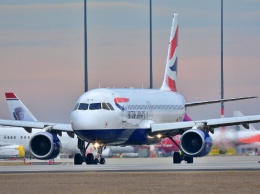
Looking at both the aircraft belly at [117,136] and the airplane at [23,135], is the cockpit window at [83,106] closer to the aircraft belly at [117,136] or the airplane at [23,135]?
the aircraft belly at [117,136]

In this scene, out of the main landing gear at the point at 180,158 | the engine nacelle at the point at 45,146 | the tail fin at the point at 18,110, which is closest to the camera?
the engine nacelle at the point at 45,146

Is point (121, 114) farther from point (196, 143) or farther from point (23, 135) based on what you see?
point (23, 135)

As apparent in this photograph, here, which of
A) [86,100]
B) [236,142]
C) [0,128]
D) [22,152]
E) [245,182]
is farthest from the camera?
[0,128]

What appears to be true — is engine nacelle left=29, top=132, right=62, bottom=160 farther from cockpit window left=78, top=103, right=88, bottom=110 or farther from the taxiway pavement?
cockpit window left=78, top=103, right=88, bottom=110

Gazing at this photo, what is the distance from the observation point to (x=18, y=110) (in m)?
126

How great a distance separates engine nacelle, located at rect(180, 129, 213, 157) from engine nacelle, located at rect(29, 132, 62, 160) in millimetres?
8439

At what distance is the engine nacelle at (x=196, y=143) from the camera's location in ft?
220

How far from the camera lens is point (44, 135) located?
70.6 meters

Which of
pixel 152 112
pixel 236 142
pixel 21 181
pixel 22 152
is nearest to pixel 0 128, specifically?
pixel 22 152

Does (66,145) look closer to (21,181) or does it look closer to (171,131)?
(171,131)

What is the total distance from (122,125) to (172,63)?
50.9 ft

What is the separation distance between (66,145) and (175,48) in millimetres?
32760

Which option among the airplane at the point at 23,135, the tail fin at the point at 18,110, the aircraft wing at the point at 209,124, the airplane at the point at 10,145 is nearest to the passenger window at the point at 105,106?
the aircraft wing at the point at 209,124

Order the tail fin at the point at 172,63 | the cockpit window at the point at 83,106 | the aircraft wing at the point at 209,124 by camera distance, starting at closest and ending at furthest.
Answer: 1. the cockpit window at the point at 83,106
2. the aircraft wing at the point at 209,124
3. the tail fin at the point at 172,63
